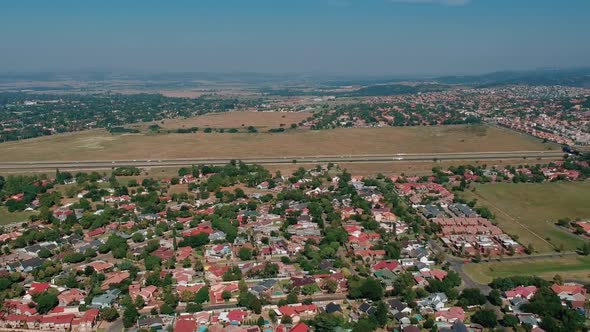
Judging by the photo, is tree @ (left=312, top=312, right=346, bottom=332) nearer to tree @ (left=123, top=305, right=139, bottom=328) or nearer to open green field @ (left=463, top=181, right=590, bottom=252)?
tree @ (left=123, top=305, right=139, bottom=328)

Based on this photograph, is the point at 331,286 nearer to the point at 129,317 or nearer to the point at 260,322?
the point at 260,322

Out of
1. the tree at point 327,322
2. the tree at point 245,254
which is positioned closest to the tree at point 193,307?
the tree at point 327,322

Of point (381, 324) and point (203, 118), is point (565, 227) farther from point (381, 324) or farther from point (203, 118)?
point (203, 118)

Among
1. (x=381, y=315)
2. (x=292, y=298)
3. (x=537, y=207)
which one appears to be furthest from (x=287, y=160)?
(x=381, y=315)

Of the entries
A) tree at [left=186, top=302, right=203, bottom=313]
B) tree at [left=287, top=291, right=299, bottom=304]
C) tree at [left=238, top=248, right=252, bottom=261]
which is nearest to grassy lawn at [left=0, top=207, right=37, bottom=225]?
tree at [left=238, top=248, right=252, bottom=261]

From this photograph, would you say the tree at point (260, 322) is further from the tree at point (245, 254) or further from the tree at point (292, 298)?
the tree at point (245, 254)

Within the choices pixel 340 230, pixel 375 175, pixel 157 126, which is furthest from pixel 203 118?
pixel 340 230
